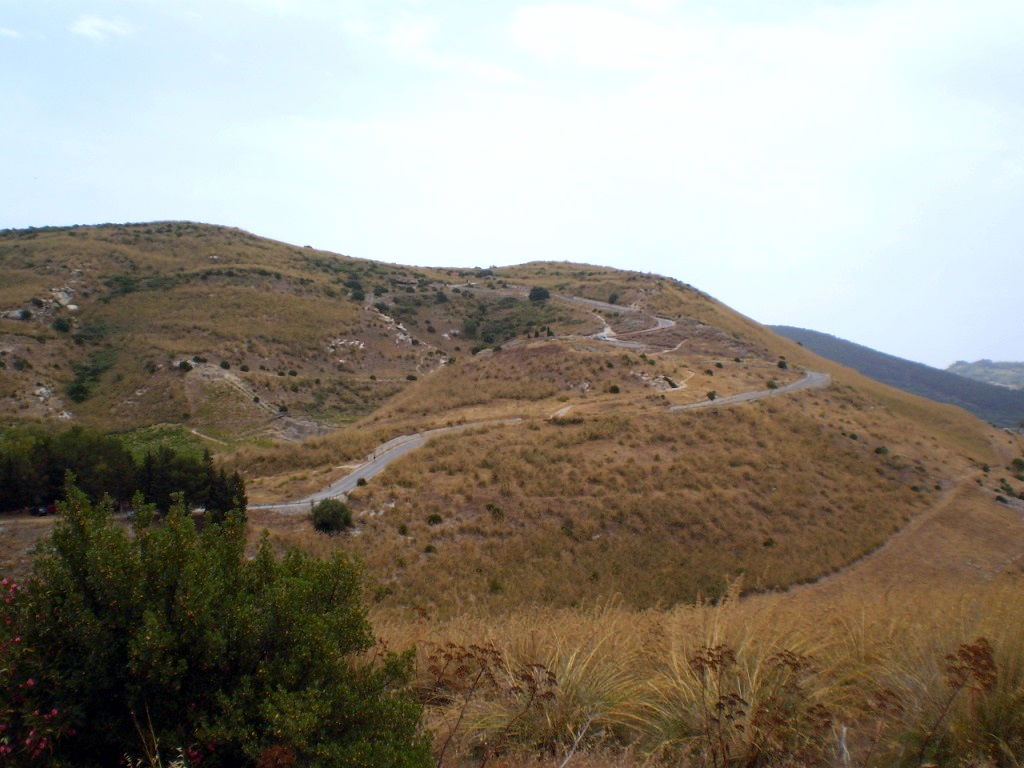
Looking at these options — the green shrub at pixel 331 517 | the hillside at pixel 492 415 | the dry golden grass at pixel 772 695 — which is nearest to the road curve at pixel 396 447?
the hillside at pixel 492 415

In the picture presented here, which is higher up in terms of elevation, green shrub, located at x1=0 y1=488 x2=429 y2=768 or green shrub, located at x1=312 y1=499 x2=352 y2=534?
green shrub, located at x1=0 y1=488 x2=429 y2=768

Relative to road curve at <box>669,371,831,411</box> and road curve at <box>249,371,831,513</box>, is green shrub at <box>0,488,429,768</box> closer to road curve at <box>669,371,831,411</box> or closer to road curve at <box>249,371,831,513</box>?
road curve at <box>249,371,831,513</box>

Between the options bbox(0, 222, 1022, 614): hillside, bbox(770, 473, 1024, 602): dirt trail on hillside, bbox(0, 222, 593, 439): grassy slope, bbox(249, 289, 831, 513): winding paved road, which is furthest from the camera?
bbox(0, 222, 593, 439): grassy slope

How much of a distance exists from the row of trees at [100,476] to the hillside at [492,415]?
2.04 m

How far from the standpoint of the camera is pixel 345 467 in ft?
96.5

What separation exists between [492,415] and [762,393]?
20.1 metres

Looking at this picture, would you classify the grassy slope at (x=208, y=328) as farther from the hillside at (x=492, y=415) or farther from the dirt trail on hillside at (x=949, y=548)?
the dirt trail on hillside at (x=949, y=548)

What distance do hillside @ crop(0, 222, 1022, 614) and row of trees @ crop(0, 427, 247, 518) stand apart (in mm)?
2043

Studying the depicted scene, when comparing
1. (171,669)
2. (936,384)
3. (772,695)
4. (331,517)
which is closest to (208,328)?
(331,517)

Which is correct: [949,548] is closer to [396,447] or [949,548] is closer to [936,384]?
[396,447]

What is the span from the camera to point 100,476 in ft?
58.9

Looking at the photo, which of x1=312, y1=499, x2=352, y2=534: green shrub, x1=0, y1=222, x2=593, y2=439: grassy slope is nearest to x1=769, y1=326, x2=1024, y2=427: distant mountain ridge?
x1=0, y1=222, x2=593, y2=439: grassy slope

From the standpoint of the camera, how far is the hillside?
21750 millimetres

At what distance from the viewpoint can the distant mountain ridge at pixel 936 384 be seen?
12325 centimetres
